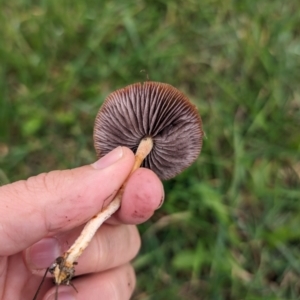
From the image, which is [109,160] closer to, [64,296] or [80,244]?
[80,244]

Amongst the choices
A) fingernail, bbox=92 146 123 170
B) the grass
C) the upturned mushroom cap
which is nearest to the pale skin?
fingernail, bbox=92 146 123 170

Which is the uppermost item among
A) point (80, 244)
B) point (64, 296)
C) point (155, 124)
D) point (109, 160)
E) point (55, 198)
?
point (155, 124)

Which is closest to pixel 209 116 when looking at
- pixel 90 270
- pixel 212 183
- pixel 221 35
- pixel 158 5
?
pixel 212 183

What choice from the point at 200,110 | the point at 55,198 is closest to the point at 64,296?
the point at 55,198

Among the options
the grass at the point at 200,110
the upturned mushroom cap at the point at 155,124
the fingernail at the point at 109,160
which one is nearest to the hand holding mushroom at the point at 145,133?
the upturned mushroom cap at the point at 155,124

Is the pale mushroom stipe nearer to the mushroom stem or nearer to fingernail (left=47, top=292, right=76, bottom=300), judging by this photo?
the mushroom stem

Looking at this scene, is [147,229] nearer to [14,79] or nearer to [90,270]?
[90,270]
